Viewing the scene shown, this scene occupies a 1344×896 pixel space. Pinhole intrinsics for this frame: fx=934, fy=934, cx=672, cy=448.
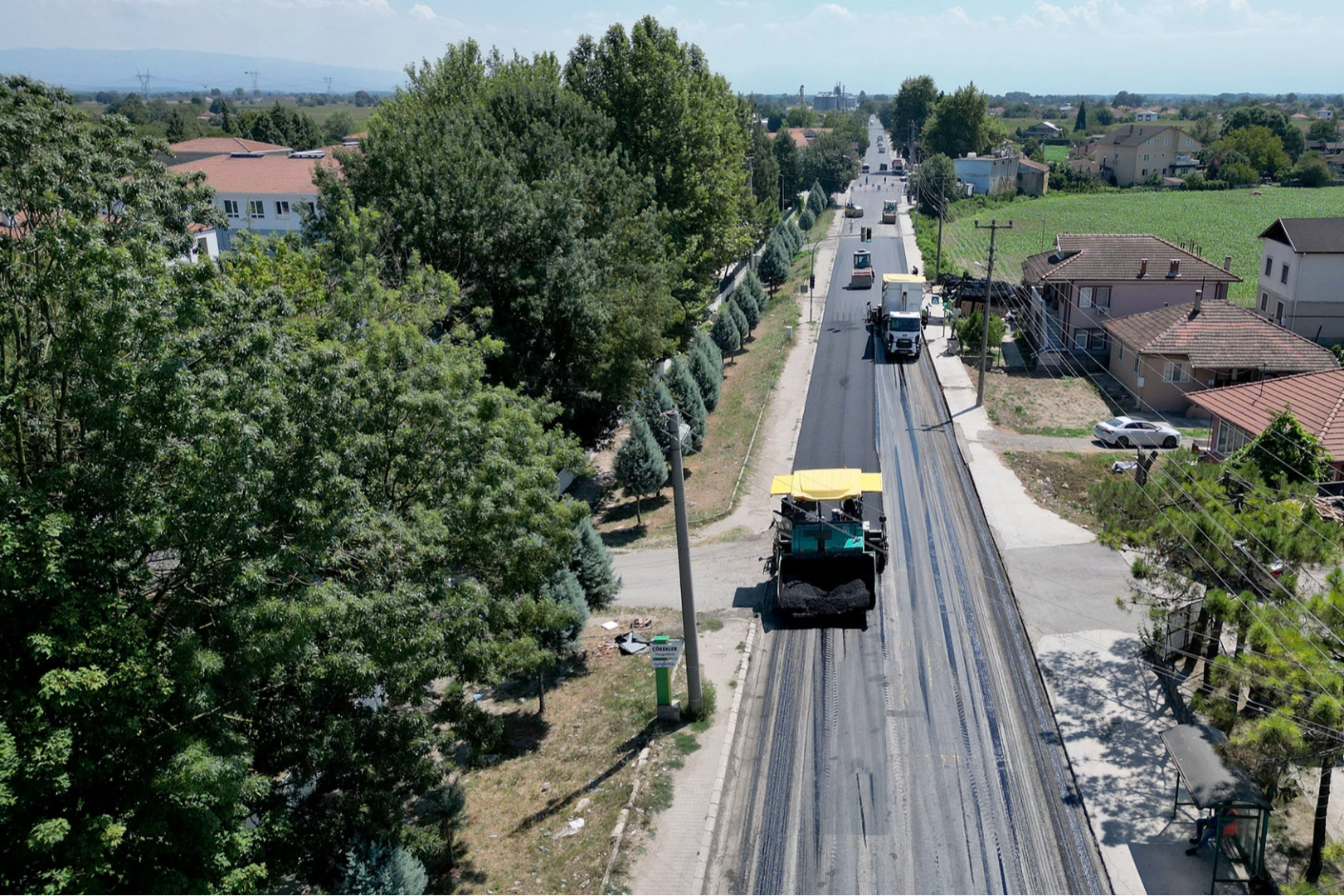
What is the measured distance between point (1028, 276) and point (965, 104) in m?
79.7

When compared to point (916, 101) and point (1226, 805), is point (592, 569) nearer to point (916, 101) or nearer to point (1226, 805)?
point (1226, 805)

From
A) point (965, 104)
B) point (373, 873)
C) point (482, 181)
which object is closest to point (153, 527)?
point (373, 873)

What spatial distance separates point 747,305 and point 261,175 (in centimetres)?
3496

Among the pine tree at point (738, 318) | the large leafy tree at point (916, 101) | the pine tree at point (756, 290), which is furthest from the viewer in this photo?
the large leafy tree at point (916, 101)

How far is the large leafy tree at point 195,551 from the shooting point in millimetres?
9328

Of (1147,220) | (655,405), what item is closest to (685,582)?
(655,405)

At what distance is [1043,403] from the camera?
3725cm

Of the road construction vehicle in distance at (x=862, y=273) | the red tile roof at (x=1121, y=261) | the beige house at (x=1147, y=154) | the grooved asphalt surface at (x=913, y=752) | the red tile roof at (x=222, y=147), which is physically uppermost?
the beige house at (x=1147, y=154)

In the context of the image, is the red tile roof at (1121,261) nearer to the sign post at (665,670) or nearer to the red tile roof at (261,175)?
the sign post at (665,670)

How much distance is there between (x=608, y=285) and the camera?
3100cm

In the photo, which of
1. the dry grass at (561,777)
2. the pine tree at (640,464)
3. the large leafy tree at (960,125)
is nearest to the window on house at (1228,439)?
the pine tree at (640,464)

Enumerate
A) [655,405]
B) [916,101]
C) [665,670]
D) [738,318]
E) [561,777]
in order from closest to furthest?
[561,777] → [665,670] → [655,405] → [738,318] → [916,101]

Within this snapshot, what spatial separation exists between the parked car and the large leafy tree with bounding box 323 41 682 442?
15.6m

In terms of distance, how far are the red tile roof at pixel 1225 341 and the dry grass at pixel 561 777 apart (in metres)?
25.9
